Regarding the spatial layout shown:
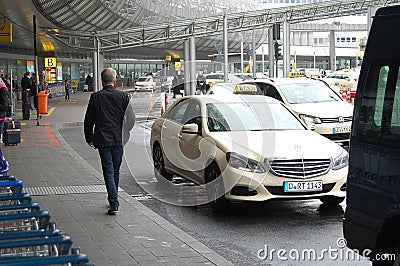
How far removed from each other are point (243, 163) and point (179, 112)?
282 centimetres

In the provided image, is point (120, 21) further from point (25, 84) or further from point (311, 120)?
point (311, 120)

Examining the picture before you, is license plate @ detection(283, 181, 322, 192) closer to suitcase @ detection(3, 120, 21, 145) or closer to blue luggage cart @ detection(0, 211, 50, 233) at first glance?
blue luggage cart @ detection(0, 211, 50, 233)

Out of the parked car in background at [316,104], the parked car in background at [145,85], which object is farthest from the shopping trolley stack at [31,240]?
the parked car in background at [145,85]

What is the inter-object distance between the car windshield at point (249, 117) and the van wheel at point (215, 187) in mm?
818

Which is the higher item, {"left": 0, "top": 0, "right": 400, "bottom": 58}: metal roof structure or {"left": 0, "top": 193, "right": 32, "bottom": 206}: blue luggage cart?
{"left": 0, "top": 0, "right": 400, "bottom": 58}: metal roof structure

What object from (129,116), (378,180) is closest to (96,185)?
(129,116)

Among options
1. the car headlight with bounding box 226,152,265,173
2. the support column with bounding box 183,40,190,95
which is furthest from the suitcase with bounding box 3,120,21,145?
the support column with bounding box 183,40,190,95

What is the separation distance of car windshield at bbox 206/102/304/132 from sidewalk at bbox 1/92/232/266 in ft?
5.79

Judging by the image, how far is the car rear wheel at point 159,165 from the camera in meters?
12.7

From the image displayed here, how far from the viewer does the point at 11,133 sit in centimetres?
1892

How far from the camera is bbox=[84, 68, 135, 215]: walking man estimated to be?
956cm

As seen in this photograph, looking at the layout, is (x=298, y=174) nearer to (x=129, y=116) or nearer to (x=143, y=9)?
(x=129, y=116)

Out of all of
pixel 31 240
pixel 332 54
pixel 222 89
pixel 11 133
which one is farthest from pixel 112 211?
pixel 332 54

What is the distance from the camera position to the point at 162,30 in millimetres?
47375
